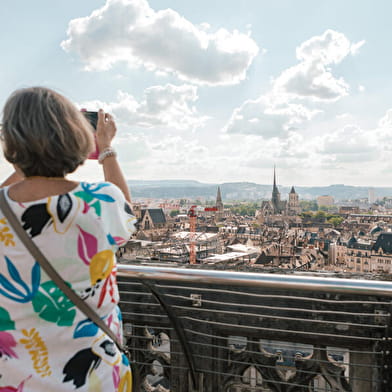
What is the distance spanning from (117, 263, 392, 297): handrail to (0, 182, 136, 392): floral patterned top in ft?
1.80

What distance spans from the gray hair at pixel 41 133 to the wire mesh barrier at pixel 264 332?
675mm

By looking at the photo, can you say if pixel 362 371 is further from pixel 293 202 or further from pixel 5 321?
pixel 293 202

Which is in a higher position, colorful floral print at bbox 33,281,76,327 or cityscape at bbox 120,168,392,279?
colorful floral print at bbox 33,281,76,327

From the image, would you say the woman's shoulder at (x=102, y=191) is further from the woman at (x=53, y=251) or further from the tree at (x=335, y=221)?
the tree at (x=335, y=221)

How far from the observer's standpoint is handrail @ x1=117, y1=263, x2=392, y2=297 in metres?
1.13

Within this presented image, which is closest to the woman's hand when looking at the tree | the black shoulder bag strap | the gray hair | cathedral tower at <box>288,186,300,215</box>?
the gray hair

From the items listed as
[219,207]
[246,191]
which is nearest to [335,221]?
[219,207]

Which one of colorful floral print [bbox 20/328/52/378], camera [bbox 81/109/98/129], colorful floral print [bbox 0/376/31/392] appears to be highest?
camera [bbox 81/109/98/129]

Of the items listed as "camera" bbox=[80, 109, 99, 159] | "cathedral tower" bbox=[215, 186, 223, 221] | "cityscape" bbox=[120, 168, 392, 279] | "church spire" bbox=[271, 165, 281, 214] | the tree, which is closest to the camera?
"camera" bbox=[80, 109, 99, 159]

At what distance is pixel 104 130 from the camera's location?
2.78 ft

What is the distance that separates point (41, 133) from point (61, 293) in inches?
10.7

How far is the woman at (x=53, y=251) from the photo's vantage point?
2.19ft

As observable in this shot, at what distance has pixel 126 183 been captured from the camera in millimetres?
811

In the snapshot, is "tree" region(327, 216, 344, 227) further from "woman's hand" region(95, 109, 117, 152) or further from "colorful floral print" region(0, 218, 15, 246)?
"colorful floral print" region(0, 218, 15, 246)
